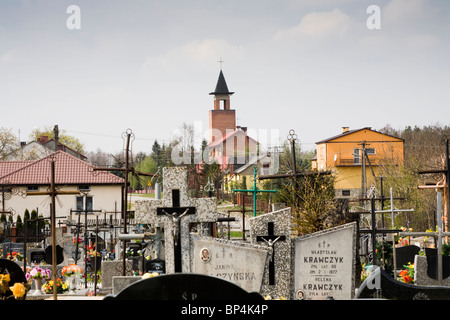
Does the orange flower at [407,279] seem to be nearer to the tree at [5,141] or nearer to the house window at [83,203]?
the house window at [83,203]

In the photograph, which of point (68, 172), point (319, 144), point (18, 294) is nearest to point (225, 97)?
point (319, 144)

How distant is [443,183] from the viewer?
1165cm

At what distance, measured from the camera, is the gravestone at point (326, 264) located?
827 cm

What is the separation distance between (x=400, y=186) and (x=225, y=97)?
58.4 m

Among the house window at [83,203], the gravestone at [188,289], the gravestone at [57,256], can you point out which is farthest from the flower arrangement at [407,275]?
the house window at [83,203]

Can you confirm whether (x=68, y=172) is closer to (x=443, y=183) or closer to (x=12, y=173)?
(x=12, y=173)

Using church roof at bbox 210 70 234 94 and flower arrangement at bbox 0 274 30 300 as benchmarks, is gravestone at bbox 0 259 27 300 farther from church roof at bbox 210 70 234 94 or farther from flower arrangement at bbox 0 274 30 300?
church roof at bbox 210 70 234 94

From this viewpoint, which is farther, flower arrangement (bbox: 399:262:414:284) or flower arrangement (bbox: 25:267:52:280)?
flower arrangement (bbox: 25:267:52:280)

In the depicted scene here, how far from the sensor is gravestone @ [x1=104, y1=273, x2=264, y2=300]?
4230mm

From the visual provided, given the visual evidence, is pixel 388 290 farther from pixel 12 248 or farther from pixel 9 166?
pixel 9 166

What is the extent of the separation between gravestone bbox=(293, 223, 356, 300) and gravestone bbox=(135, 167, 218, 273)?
1.48 meters

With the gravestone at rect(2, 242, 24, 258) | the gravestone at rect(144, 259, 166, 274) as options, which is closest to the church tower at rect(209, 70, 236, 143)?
the gravestone at rect(2, 242, 24, 258)

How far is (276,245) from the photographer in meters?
8.31

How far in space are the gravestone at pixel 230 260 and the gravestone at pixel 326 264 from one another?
2.17 feet
